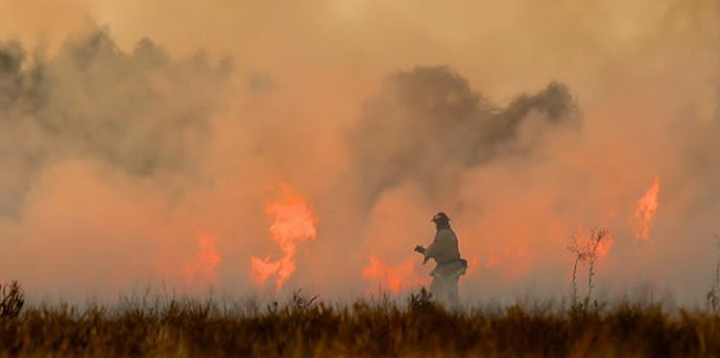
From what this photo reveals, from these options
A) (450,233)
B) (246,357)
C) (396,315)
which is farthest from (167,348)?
(450,233)

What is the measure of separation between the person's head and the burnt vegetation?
1578 cm

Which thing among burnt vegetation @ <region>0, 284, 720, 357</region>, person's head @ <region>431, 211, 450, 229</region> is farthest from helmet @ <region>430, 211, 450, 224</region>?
burnt vegetation @ <region>0, 284, 720, 357</region>

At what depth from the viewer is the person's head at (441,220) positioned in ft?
100

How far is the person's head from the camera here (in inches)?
1200

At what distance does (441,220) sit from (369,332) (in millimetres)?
18478

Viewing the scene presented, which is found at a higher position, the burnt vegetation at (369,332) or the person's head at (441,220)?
the person's head at (441,220)

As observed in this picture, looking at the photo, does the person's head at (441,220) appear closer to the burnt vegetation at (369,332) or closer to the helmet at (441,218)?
the helmet at (441,218)

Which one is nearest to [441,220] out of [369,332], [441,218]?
[441,218]

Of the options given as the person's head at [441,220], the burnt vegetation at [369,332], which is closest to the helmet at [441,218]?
the person's head at [441,220]

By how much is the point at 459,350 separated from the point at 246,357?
2.40 meters

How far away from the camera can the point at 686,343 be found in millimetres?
11711

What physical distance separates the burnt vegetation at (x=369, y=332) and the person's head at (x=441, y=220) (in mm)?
15785

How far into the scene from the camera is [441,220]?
30500 mm

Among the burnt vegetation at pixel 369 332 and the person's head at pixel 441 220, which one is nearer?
the burnt vegetation at pixel 369 332
